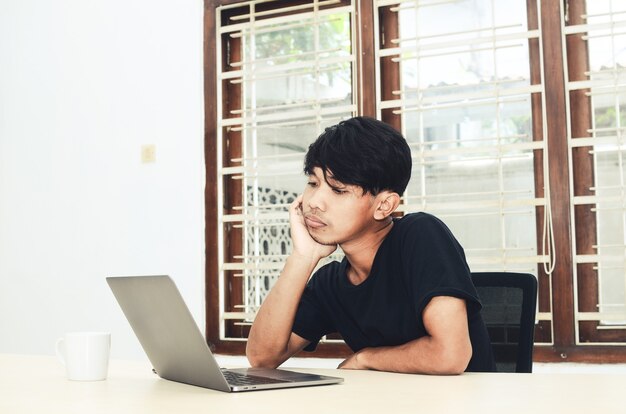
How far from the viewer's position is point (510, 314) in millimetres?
1849

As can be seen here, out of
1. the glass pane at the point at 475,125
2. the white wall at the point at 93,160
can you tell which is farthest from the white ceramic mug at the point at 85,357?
the white wall at the point at 93,160

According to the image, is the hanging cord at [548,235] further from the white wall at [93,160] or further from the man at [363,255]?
the white wall at [93,160]

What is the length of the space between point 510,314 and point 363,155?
54cm

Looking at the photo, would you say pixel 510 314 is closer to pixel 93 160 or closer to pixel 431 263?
pixel 431 263

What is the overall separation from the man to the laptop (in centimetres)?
36

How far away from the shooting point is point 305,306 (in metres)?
1.87

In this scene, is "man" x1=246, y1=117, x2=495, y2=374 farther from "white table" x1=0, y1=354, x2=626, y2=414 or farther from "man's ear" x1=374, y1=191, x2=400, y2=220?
"white table" x1=0, y1=354, x2=626, y2=414

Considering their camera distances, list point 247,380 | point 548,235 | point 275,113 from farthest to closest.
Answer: point 275,113 < point 548,235 < point 247,380

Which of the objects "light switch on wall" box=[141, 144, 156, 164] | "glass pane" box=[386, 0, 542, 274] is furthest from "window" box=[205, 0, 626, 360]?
"light switch on wall" box=[141, 144, 156, 164]

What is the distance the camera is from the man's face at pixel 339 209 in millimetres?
1719

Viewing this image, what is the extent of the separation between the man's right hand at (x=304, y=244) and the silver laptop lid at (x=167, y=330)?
1.68 feet

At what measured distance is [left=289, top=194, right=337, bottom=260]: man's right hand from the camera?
70.4 inches

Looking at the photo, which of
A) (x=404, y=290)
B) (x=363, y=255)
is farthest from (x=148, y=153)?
(x=404, y=290)

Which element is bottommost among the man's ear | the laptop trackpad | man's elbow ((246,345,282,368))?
man's elbow ((246,345,282,368))
